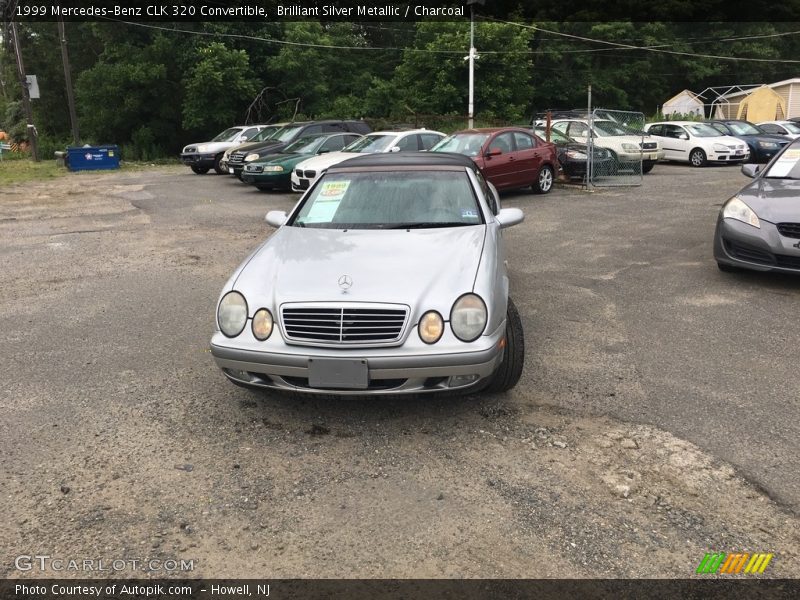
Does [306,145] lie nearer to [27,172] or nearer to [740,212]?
[740,212]

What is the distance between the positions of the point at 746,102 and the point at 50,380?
4681 centimetres

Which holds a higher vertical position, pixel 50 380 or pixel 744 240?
pixel 744 240

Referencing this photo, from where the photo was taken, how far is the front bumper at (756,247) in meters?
6.15

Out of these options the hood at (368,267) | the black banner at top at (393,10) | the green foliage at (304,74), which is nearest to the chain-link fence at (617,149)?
the black banner at top at (393,10)

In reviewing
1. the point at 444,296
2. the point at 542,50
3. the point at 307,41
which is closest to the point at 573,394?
the point at 444,296

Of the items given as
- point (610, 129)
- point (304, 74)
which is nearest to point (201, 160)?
point (610, 129)

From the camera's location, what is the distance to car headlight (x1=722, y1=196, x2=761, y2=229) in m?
6.45

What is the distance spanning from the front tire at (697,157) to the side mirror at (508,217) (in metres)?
18.8

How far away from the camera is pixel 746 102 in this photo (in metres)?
42.1

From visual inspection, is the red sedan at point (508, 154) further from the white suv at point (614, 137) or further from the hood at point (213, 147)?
the hood at point (213, 147)

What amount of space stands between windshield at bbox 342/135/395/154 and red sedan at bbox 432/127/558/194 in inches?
54.9

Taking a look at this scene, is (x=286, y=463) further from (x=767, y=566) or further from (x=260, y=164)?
(x=260, y=164)

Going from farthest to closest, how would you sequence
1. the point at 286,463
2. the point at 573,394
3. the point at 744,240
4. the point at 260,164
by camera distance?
the point at 260,164
the point at 744,240
the point at 573,394
the point at 286,463

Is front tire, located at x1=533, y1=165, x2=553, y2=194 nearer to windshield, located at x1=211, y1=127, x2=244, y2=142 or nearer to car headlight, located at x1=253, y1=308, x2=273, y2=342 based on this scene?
car headlight, located at x1=253, y1=308, x2=273, y2=342
